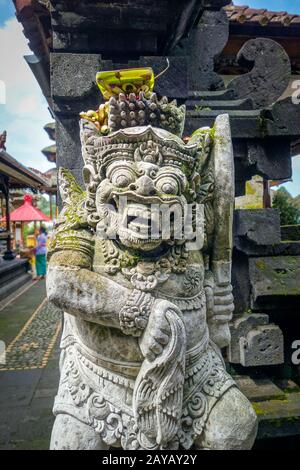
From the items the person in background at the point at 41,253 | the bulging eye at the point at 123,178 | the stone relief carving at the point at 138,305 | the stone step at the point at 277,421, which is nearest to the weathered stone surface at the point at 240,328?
the stone step at the point at 277,421

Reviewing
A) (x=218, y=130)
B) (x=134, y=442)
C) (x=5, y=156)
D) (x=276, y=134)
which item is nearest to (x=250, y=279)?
(x=276, y=134)

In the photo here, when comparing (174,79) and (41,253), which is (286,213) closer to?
(174,79)

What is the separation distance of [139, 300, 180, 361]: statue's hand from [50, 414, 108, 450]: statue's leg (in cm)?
44

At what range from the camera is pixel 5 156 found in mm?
8492

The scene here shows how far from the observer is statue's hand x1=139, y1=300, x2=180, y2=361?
1539 mm

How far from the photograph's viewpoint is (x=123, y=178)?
1637mm

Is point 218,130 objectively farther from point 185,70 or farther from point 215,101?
point 215,101

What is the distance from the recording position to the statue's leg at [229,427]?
161 centimetres

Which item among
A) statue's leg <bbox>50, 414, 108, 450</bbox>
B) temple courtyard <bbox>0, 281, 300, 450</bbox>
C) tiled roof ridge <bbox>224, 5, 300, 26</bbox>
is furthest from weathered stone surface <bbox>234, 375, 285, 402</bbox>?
tiled roof ridge <bbox>224, 5, 300, 26</bbox>

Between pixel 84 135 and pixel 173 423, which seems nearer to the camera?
pixel 173 423

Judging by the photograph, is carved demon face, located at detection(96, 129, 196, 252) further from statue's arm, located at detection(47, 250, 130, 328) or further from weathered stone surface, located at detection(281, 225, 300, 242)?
weathered stone surface, located at detection(281, 225, 300, 242)

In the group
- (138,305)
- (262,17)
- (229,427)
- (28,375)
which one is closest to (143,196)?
(138,305)

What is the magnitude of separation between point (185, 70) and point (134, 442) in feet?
7.89

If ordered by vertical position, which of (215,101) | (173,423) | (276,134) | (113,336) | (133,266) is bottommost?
(173,423)
